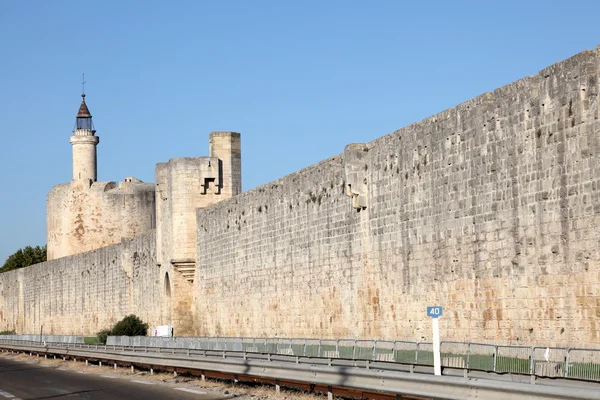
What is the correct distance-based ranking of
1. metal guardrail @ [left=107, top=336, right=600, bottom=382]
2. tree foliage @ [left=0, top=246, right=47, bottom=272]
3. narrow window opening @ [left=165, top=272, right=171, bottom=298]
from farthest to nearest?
tree foliage @ [left=0, top=246, right=47, bottom=272] < narrow window opening @ [left=165, top=272, right=171, bottom=298] < metal guardrail @ [left=107, top=336, right=600, bottom=382]

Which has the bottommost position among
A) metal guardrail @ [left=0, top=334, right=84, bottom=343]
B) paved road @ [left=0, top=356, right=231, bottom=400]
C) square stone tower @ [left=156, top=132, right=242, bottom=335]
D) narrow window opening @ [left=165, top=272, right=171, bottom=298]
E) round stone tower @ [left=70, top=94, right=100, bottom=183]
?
paved road @ [left=0, top=356, right=231, bottom=400]

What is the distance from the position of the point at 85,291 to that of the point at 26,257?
160ft

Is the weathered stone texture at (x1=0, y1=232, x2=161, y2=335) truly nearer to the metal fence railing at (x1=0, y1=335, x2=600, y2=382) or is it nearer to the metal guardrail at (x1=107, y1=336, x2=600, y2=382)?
the metal fence railing at (x1=0, y1=335, x2=600, y2=382)

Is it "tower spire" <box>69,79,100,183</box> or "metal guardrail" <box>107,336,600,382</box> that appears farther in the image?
"tower spire" <box>69,79,100,183</box>

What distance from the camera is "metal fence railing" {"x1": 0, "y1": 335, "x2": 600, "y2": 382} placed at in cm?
1225

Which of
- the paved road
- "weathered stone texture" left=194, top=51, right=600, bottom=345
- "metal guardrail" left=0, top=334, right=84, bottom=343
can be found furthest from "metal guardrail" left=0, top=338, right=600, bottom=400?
"metal guardrail" left=0, top=334, right=84, bottom=343

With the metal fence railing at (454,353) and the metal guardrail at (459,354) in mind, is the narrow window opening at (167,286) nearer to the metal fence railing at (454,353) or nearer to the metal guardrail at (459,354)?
the metal fence railing at (454,353)

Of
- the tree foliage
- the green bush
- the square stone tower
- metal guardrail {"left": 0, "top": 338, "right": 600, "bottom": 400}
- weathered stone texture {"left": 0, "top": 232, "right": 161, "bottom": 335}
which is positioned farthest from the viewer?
the tree foliage

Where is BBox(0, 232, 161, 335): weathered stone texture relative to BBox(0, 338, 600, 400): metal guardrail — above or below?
above

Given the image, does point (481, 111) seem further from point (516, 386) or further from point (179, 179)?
point (179, 179)

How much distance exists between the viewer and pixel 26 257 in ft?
319

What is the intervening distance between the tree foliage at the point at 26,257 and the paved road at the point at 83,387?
7203 cm

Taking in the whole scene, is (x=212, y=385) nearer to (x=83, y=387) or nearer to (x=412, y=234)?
(x=83, y=387)

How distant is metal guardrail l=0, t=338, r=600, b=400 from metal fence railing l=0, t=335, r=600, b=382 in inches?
5.1
